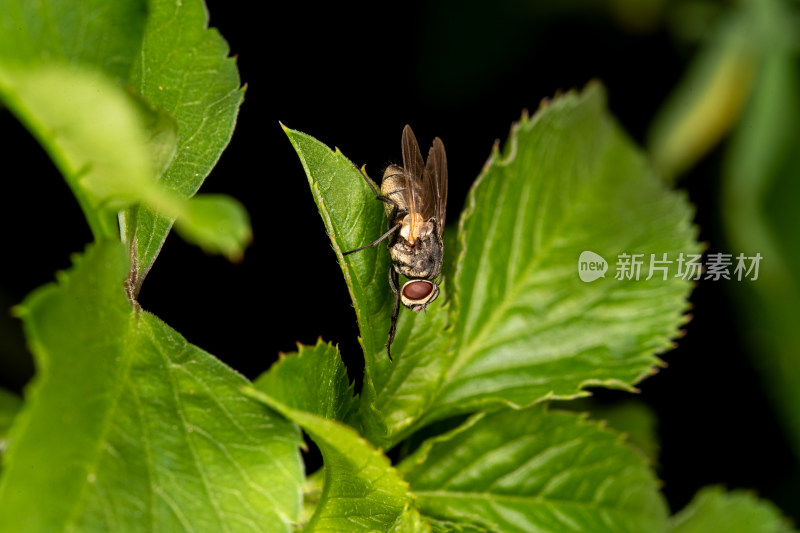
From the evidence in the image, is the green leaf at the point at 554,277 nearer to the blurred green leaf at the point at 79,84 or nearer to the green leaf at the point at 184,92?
the green leaf at the point at 184,92

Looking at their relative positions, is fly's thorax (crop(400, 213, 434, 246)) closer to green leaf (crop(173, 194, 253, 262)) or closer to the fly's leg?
the fly's leg

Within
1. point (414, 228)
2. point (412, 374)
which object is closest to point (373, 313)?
point (412, 374)

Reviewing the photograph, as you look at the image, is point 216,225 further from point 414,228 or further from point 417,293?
point 414,228

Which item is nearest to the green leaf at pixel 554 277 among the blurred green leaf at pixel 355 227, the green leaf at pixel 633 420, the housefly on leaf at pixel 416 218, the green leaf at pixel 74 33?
the housefly on leaf at pixel 416 218

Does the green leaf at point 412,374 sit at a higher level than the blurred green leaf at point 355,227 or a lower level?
lower

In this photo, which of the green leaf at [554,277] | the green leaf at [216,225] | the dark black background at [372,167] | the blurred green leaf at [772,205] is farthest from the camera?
the blurred green leaf at [772,205]
